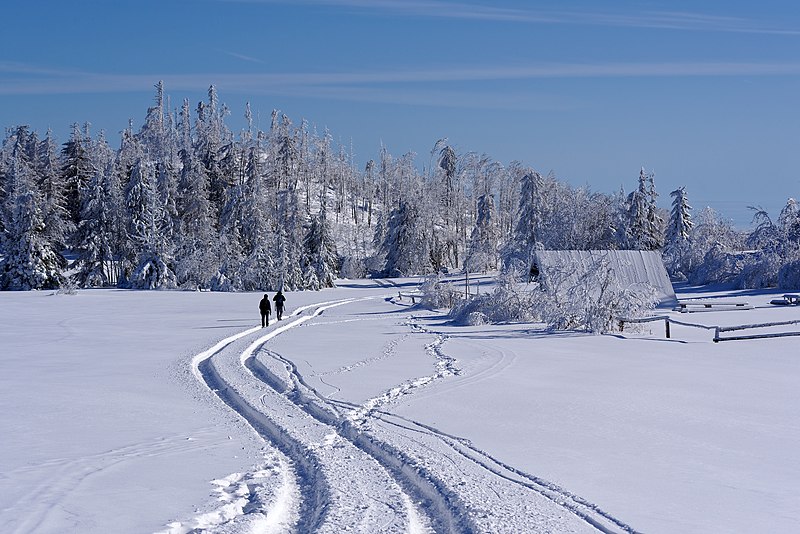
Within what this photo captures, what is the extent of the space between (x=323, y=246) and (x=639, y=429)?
2191 inches

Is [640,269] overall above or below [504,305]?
above

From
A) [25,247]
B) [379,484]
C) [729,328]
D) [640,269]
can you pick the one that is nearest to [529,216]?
[640,269]

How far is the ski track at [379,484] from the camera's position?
6.73 metres

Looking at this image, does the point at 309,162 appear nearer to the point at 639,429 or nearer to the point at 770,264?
the point at 770,264

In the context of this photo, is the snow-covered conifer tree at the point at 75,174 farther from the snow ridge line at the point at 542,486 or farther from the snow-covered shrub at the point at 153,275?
the snow ridge line at the point at 542,486

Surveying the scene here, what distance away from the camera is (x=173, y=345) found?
874 inches

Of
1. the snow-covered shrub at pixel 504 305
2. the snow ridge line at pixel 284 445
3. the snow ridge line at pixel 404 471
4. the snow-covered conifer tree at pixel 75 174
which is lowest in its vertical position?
the snow ridge line at pixel 284 445

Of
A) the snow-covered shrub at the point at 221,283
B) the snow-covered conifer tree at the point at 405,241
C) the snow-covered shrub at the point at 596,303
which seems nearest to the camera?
the snow-covered shrub at the point at 596,303

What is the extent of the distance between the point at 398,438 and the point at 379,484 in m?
1.95

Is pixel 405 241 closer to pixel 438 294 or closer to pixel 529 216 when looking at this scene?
pixel 529 216

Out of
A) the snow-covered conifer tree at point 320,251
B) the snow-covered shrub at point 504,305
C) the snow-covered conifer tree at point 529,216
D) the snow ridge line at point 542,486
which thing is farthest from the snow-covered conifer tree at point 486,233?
the snow ridge line at point 542,486

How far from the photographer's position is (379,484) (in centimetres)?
796

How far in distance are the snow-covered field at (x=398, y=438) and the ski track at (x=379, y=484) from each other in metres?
0.03

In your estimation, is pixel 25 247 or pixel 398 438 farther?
pixel 25 247
